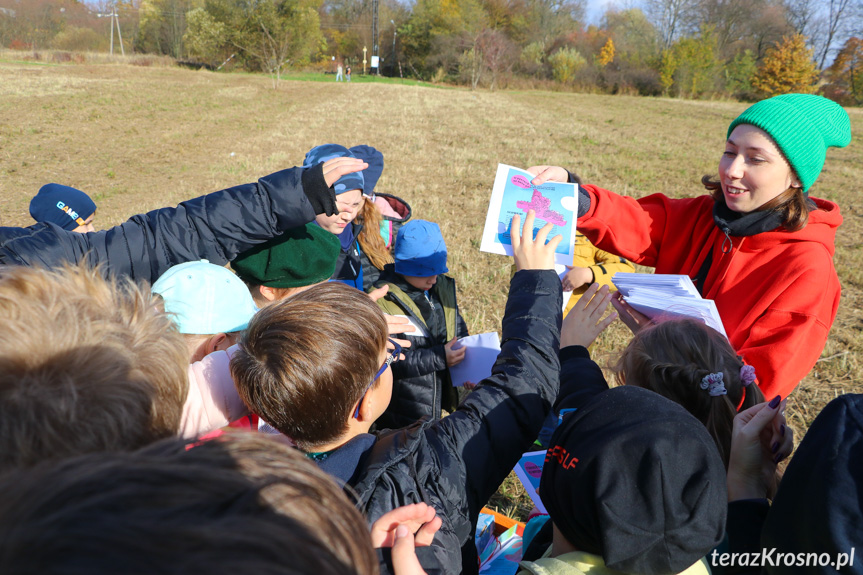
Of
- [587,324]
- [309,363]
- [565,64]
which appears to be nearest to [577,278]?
[587,324]

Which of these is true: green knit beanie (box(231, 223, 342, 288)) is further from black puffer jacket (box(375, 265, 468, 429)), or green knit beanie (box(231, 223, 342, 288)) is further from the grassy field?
the grassy field

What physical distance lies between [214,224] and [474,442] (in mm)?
1345

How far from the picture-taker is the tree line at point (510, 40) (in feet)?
154

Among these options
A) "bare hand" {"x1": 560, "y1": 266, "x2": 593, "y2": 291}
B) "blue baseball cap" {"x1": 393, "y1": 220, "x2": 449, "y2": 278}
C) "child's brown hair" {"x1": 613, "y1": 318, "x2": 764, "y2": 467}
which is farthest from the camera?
"bare hand" {"x1": 560, "y1": 266, "x2": 593, "y2": 291}

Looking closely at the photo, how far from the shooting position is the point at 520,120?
2216 cm

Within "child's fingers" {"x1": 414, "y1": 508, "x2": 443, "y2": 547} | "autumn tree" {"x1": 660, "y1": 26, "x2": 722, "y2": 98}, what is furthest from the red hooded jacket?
"autumn tree" {"x1": 660, "y1": 26, "x2": 722, "y2": 98}

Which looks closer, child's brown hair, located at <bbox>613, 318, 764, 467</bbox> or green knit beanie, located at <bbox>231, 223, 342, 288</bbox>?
child's brown hair, located at <bbox>613, 318, 764, 467</bbox>

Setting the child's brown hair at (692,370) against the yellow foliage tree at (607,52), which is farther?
the yellow foliage tree at (607,52)

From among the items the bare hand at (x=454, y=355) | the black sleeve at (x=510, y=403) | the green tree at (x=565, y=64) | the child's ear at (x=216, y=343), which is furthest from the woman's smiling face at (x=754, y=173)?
the green tree at (x=565, y=64)

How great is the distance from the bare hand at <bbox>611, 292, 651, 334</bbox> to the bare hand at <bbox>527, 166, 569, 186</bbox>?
56cm

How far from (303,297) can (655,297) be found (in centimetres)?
121

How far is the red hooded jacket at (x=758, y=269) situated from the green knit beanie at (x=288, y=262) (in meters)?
1.20

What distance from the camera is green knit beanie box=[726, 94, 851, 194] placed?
6.18 feet

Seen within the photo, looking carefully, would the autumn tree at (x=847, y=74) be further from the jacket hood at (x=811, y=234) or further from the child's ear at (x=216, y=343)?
the child's ear at (x=216, y=343)
